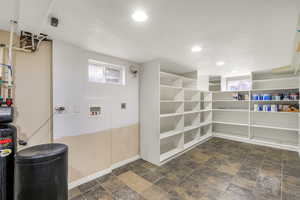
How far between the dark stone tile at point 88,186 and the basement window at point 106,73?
6.18 ft

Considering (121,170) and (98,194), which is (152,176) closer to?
(121,170)

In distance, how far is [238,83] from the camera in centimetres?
491

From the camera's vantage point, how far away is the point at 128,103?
121 inches

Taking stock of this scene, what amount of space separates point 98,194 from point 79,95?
1660 mm

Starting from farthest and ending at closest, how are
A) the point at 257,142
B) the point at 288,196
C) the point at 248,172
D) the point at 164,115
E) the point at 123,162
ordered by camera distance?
the point at 257,142 < the point at 164,115 < the point at 123,162 < the point at 248,172 < the point at 288,196

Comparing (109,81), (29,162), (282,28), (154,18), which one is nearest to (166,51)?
(154,18)

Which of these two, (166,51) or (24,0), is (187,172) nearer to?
(166,51)

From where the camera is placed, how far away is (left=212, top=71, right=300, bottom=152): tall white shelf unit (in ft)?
12.8

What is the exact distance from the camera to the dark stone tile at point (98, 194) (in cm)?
193

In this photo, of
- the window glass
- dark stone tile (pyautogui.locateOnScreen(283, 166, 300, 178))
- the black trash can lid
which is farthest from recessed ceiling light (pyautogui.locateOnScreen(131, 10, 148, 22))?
the window glass

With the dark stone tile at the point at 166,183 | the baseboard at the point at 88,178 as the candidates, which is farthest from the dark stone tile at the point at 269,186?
the baseboard at the point at 88,178

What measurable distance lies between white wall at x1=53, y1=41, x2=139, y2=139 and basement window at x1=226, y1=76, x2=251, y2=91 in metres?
4.35

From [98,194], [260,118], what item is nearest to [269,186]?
[98,194]

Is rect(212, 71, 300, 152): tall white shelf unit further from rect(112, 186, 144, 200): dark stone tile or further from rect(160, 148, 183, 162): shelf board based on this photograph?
rect(112, 186, 144, 200): dark stone tile
